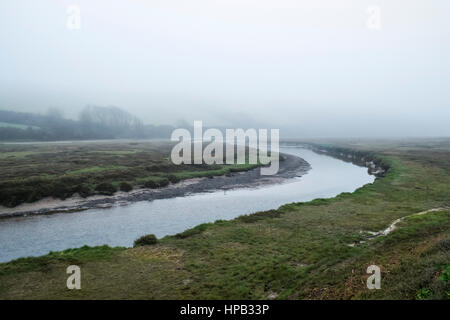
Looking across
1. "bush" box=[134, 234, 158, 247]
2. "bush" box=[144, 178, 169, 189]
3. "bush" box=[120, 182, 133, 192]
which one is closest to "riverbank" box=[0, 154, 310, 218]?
"bush" box=[120, 182, 133, 192]

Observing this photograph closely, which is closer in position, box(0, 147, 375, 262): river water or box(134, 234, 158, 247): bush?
box(134, 234, 158, 247): bush

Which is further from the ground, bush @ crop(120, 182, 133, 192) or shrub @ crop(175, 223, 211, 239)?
shrub @ crop(175, 223, 211, 239)

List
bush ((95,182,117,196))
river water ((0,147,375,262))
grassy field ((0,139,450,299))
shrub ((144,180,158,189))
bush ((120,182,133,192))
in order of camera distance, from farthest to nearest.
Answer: shrub ((144,180,158,189)) < bush ((120,182,133,192)) < bush ((95,182,117,196)) < river water ((0,147,375,262)) < grassy field ((0,139,450,299))

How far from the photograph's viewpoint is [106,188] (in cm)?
4972

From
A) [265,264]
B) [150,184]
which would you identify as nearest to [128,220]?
[150,184]

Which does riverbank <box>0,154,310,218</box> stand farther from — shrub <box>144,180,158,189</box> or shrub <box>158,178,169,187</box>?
shrub <box>144,180,158,189</box>

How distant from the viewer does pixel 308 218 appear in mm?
29594

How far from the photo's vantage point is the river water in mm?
27109

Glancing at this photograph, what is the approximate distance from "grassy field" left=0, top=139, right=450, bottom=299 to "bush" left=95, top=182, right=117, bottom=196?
94.2 feet

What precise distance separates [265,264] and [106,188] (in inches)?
1552

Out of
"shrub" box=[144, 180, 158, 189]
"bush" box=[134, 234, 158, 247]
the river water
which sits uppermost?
"bush" box=[134, 234, 158, 247]

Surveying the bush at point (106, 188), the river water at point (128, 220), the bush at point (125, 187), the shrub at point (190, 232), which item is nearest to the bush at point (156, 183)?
the bush at point (125, 187)

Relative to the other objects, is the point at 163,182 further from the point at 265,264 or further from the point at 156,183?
the point at 265,264
